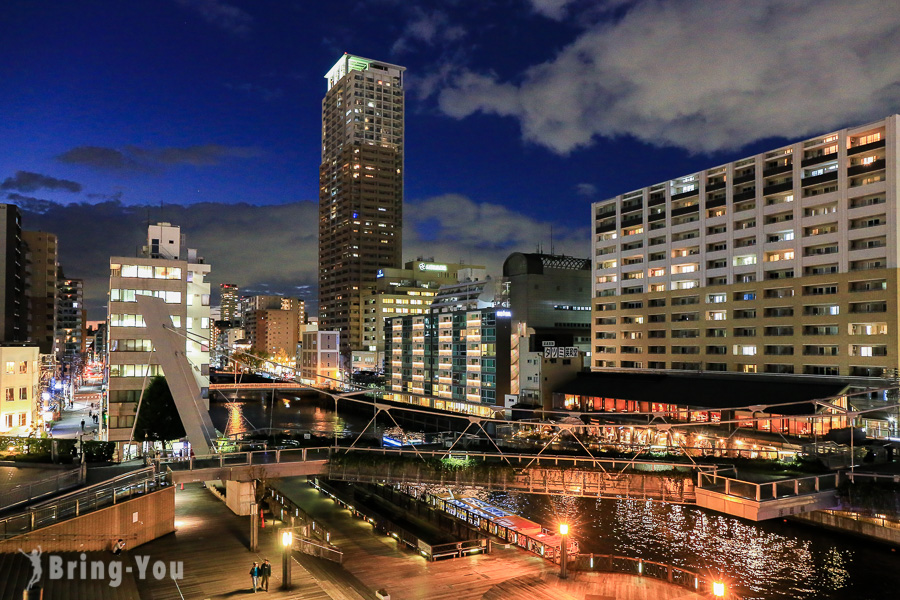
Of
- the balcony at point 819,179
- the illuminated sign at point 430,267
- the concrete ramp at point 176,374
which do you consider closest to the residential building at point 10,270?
the concrete ramp at point 176,374

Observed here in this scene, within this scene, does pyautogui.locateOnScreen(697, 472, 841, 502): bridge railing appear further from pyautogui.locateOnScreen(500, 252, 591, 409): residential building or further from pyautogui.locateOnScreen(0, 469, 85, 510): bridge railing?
pyautogui.locateOnScreen(500, 252, 591, 409): residential building

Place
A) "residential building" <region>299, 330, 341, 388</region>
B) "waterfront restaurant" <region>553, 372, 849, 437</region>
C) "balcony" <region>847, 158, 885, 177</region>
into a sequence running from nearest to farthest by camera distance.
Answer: "waterfront restaurant" <region>553, 372, 849, 437</region> → "balcony" <region>847, 158, 885, 177</region> → "residential building" <region>299, 330, 341, 388</region>

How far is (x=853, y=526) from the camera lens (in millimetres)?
28453

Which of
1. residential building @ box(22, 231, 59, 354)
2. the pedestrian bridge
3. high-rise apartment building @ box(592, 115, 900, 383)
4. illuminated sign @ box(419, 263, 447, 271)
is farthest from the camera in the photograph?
illuminated sign @ box(419, 263, 447, 271)

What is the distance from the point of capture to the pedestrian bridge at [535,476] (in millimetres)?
19141

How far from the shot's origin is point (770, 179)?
51.3 meters

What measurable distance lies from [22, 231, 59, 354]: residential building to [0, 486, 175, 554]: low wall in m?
83.3

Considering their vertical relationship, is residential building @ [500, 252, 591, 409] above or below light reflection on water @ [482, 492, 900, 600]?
above

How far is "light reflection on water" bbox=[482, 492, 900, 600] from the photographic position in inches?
915

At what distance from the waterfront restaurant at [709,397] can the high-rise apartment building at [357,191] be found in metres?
91.6

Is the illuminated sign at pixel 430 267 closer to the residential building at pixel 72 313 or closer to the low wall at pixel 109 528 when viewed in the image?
the residential building at pixel 72 313

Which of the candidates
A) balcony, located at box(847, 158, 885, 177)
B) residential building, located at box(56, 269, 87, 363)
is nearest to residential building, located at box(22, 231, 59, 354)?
residential building, located at box(56, 269, 87, 363)

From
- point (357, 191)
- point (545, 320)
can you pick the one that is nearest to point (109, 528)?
point (545, 320)

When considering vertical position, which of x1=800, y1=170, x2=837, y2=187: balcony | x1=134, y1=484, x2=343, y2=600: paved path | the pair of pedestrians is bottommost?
x1=134, y1=484, x2=343, y2=600: paved path
